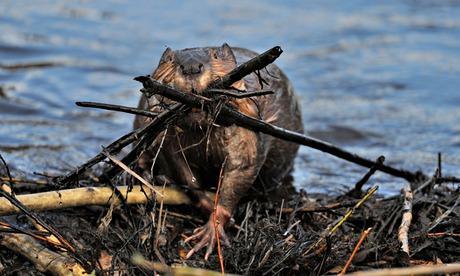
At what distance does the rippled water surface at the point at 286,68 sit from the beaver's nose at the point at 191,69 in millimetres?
2311

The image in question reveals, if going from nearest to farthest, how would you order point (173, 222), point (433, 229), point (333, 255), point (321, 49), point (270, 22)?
point (333, 255) < point (433, 229) < point (173, 222) < point (321, 49) < point (270, 22)

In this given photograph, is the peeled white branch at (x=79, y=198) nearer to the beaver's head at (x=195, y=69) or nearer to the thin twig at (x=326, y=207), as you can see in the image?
the beaver's head at (x=195, y=69)

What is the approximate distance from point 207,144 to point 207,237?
52 cm

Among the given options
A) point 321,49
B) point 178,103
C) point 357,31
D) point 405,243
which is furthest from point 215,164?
point 357,31

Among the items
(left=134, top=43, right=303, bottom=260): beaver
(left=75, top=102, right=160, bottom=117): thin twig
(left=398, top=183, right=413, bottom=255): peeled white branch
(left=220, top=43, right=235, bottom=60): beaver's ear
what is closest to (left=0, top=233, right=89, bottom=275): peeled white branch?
(left=134, top=43, right=303, bottom=260): beaver

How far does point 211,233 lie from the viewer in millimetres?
4184

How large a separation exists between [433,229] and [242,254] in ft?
3.12

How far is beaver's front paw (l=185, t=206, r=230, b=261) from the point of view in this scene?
13.5ft

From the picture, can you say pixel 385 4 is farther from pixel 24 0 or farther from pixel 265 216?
pixel 265 216

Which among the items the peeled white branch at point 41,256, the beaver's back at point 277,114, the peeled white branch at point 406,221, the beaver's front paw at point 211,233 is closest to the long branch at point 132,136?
the peeled white branch at point 41,256

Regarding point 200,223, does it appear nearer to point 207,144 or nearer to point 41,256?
point 207,144

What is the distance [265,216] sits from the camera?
4.62m

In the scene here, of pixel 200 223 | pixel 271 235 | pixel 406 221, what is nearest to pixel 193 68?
pixel 271 235

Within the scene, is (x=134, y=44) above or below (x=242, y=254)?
below
